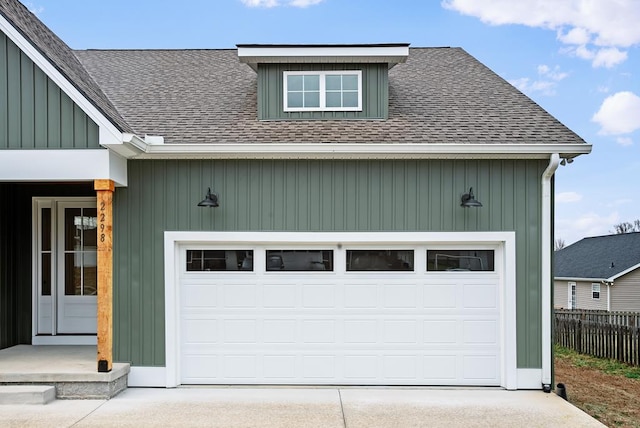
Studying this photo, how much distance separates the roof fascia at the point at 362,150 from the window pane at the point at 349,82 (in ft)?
5.23

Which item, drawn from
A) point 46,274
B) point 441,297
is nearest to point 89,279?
point 46,274

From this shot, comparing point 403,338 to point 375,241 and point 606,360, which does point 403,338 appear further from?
point 606,360

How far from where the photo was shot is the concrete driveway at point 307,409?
581 centimetres

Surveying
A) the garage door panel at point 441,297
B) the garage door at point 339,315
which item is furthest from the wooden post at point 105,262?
the garage door panel at point 441,297

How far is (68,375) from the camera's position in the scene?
6.46m

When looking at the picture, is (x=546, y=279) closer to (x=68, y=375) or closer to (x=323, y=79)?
(x=323, y=79)

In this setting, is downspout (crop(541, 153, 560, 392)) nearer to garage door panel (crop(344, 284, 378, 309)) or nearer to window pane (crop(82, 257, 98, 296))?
garage door panel (crop(344, 284, 378, 309))

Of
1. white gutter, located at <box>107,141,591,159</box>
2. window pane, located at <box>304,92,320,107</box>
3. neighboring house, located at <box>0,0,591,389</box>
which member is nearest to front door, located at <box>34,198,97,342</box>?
neighboring house, located at <box>0,0,591,389</box>

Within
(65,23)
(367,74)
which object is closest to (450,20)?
(367,74)

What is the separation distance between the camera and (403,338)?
732 cm

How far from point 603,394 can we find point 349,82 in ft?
20.7

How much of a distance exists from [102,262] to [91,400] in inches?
66.7

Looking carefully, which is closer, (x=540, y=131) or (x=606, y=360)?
(x=540, y=131)

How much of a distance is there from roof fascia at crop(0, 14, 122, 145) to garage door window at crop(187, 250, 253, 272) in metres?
1.95
